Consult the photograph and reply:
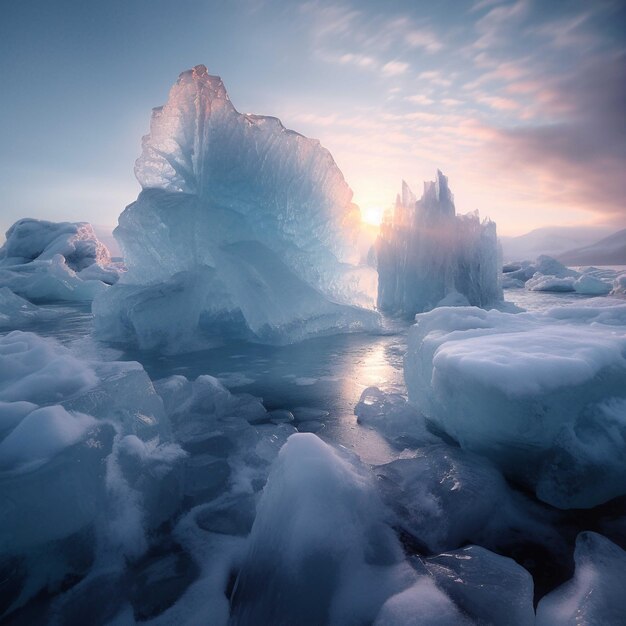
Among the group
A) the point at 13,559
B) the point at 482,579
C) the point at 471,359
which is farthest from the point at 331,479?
the point at 13,559

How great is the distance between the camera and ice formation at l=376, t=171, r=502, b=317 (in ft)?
36.8

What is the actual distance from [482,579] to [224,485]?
155 cm

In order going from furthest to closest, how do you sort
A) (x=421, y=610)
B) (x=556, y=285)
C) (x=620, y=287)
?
1. (x=556, y=285)
2. (x=620, y=287)
3. (x=421, y=610)

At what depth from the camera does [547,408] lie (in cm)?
222

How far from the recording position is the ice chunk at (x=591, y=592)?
1319 millimetres

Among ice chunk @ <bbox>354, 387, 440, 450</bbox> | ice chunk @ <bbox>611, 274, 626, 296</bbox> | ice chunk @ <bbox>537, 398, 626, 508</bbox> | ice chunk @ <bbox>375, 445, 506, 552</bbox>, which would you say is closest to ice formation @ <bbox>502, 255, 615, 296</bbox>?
ice chunk @ <bbox>611, 274, 626, 296</bbox>

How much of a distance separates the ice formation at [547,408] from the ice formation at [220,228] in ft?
15.4

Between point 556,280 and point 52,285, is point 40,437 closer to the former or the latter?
point 52,285

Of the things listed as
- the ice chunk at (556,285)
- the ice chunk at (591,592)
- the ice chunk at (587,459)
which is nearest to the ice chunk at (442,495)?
the ice chunk at (587,459)

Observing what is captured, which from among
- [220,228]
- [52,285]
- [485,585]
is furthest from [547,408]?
[52,285]

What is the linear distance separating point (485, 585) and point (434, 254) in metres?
10.6

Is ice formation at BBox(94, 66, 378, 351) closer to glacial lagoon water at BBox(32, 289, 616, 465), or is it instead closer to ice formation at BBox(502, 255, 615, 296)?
glacial lagoon water at BBox(32, 289, 616, 465)

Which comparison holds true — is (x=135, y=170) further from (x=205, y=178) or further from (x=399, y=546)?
(x=399, y=546)

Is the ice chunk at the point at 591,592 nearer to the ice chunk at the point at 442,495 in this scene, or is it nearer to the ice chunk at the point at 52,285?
the ice chunk at the point at 442,495
